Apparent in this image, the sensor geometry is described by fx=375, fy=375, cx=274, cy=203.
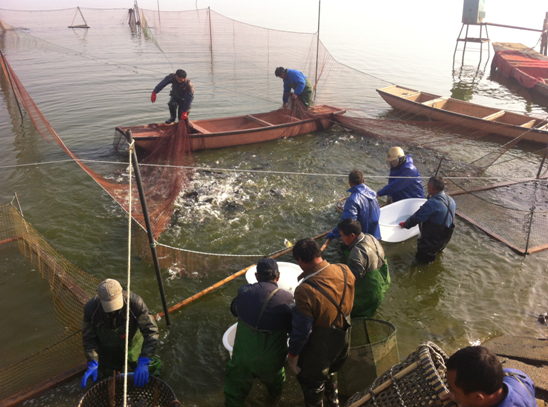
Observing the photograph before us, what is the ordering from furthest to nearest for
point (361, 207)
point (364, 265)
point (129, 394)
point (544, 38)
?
point (544, 38), point (361, 207), point (364, 265), point (129, 394)

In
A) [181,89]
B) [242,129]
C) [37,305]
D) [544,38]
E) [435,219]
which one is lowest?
[37,305]

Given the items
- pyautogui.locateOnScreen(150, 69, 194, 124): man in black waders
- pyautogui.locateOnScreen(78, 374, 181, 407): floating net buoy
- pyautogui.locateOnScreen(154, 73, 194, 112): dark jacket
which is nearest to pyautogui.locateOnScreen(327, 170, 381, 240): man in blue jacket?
pyautogui.locateOnScreen(78, 374, 181, 407): floating net buoy

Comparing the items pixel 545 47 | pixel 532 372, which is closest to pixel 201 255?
pixel 532 372

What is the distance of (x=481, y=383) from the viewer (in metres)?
2.22

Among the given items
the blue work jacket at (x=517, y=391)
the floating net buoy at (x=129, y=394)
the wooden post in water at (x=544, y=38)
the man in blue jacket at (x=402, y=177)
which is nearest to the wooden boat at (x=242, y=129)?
the man in blue jacket at (x=402, y=177)

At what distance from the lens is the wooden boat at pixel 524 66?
19.1 metres

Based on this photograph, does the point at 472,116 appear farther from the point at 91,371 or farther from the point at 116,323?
the point at 91,371

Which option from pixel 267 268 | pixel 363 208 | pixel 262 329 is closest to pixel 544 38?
pixel 363 208

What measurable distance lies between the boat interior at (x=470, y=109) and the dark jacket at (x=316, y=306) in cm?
1122

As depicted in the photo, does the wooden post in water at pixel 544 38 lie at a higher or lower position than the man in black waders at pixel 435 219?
higher

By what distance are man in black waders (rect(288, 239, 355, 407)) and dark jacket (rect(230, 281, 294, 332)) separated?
0.38 ft

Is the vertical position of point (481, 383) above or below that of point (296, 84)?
below

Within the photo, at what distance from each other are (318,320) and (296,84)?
9976 mm

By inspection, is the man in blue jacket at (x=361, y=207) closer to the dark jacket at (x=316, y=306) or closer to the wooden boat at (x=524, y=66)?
the dark jacket at (x=316, y=306)
